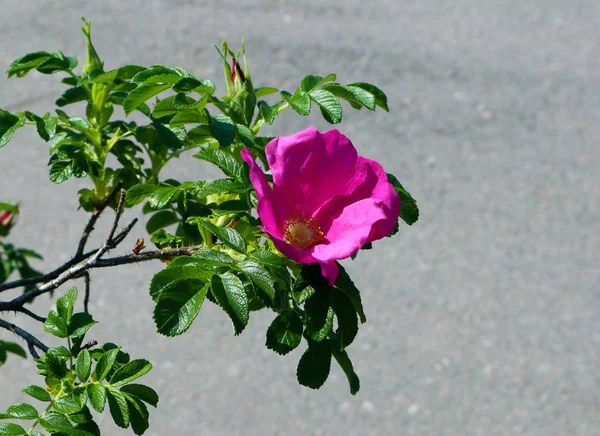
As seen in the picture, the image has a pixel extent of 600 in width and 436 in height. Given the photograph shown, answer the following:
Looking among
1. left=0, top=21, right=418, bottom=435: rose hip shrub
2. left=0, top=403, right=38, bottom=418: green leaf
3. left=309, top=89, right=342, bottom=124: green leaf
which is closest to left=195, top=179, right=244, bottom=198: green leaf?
left=0, top=21, right=418, bottom=435: rose hip shrub

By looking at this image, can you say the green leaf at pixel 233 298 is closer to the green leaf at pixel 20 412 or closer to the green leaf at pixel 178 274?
the green leaf at pixel 178 274

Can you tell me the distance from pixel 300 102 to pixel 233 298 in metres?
0.21

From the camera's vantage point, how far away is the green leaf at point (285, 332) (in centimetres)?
66

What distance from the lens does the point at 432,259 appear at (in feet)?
9.24

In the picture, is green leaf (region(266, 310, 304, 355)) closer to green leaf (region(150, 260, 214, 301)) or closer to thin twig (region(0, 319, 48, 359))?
green leaf (region(150, 260, 214, 301))

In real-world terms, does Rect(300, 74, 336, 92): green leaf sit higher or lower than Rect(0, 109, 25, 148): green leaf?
higher

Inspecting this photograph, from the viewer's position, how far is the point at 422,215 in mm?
2932

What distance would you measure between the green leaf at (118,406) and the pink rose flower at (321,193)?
189 mm

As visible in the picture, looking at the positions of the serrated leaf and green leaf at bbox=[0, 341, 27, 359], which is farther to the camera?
green leaf at bbox=[0, 341, 27, 359]

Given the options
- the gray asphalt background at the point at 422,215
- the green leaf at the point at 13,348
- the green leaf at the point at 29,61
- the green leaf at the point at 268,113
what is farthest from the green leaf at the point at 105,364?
the gray asphalt background at the point at 422,215

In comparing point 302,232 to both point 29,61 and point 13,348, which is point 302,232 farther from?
point 13,348

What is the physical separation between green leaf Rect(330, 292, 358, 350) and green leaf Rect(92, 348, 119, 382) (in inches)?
7.5

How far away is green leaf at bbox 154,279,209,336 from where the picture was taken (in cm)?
63

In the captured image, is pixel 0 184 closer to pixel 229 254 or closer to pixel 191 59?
pixel 191 59
